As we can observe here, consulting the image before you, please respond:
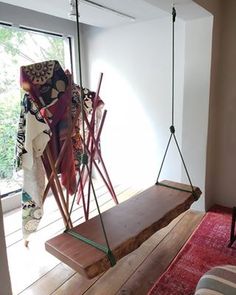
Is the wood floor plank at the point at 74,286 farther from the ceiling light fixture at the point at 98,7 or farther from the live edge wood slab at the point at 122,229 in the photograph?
the ceiling light fixture at the point at 98,7

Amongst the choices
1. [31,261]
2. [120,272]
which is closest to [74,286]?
[120,272]

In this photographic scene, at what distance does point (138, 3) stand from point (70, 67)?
5.10 feet

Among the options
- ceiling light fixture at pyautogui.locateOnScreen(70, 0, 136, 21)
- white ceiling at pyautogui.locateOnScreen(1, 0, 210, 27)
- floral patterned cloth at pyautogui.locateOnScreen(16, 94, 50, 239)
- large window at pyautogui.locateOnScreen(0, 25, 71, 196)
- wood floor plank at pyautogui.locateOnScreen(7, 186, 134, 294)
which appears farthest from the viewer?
large window at pyautogui.locateOnScreen(0, 25, 71, 196)

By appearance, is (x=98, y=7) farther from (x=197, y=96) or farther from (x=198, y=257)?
(x=198, y=257)

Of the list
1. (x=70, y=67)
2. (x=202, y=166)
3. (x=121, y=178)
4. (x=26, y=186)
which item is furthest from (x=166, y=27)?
(x=26, y=186)

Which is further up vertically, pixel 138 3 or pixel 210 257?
pixel 138 3

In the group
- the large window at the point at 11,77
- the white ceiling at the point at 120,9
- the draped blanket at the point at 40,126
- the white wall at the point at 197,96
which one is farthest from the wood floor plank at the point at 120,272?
the white ceiling at the point at 120,9

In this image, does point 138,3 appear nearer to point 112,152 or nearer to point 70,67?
point 70,67

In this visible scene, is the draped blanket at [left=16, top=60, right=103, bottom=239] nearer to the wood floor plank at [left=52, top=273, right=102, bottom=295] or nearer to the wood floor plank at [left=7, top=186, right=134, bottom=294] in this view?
the wood floor plank at [left=7, top=186, right=134, bottom=294]

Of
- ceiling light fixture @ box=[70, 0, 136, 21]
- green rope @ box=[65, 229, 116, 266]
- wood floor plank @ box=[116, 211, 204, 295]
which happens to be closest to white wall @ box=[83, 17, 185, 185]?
ceiling light fixture @ box=[70, 0, 136, 21]

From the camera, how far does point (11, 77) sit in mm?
3143

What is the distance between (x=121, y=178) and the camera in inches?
159

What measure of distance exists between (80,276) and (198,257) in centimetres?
100

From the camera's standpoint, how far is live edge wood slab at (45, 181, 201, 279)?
1.36 metres
